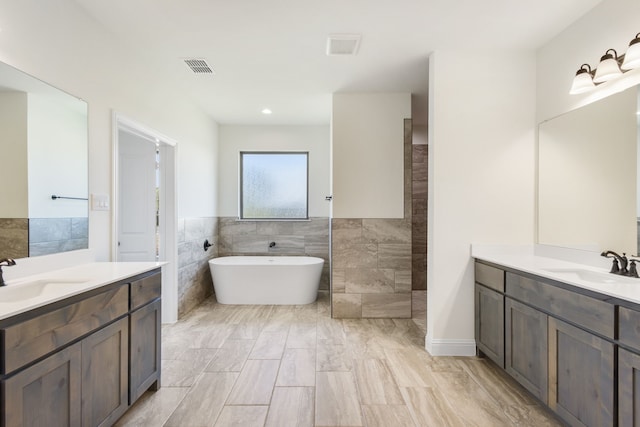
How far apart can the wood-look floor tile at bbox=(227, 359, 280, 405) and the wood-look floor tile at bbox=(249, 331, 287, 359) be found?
Result: 12 cm

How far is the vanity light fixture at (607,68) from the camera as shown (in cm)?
179

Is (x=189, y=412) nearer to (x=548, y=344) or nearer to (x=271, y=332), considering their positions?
(x=271, y=332)

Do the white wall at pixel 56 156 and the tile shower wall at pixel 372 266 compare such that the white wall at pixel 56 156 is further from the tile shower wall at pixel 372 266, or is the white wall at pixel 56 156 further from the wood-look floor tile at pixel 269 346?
the tile shower wall at pixel 372 266

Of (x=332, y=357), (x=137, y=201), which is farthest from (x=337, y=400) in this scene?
(x=137, y=201)

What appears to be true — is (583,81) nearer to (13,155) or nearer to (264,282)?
(13,155)

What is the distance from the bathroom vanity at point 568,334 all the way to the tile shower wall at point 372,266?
4.22 feet

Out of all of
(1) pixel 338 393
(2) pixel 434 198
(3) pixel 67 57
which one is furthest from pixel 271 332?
(3) pixel 67 57

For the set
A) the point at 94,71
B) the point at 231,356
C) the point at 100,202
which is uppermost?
the point at 94,71

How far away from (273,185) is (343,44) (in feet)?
9.57

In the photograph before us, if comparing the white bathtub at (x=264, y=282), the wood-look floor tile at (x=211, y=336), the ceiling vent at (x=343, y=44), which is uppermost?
the ceiling vent at (x=343, y=44)

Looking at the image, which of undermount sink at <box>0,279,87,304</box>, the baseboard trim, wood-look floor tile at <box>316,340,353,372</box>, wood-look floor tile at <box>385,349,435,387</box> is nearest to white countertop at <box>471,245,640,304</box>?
the baseboard trim

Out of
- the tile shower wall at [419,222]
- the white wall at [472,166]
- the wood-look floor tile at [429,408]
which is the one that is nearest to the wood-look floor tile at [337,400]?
the wood-look floor tile at [429,408]

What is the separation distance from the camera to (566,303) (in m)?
1.73

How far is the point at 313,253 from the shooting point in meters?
5.08
